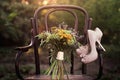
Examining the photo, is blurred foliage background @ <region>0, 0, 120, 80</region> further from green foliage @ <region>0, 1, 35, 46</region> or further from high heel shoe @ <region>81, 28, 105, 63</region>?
high heel shoe @ <region>81, 28, 105, 63</region>

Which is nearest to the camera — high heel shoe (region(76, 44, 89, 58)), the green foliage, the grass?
high heel shoe (region(76, 44, 89, 58))

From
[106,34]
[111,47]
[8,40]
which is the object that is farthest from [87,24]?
[8,40]

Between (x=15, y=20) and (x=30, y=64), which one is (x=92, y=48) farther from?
(x=15, y=20)

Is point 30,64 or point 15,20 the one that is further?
point 15,20

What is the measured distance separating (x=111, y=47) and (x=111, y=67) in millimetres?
292

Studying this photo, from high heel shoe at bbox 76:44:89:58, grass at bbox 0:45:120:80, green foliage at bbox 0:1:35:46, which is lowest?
grass at bbox 0:45:120:80

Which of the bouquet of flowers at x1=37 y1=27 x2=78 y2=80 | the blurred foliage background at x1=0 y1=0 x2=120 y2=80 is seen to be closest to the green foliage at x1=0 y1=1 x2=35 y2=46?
the blurred foliage background at x1=0 y1=0 x2=120 y2=80

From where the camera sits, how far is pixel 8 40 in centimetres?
655

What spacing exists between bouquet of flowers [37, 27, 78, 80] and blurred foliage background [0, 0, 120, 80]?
1.74 metres

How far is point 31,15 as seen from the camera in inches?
239

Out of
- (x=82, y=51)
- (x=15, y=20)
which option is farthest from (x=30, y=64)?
(x=82, y=51)

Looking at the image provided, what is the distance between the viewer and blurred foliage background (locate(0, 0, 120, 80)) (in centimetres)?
486

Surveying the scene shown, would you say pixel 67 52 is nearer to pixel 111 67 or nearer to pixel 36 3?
pixel 111 67

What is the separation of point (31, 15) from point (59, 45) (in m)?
3.15
